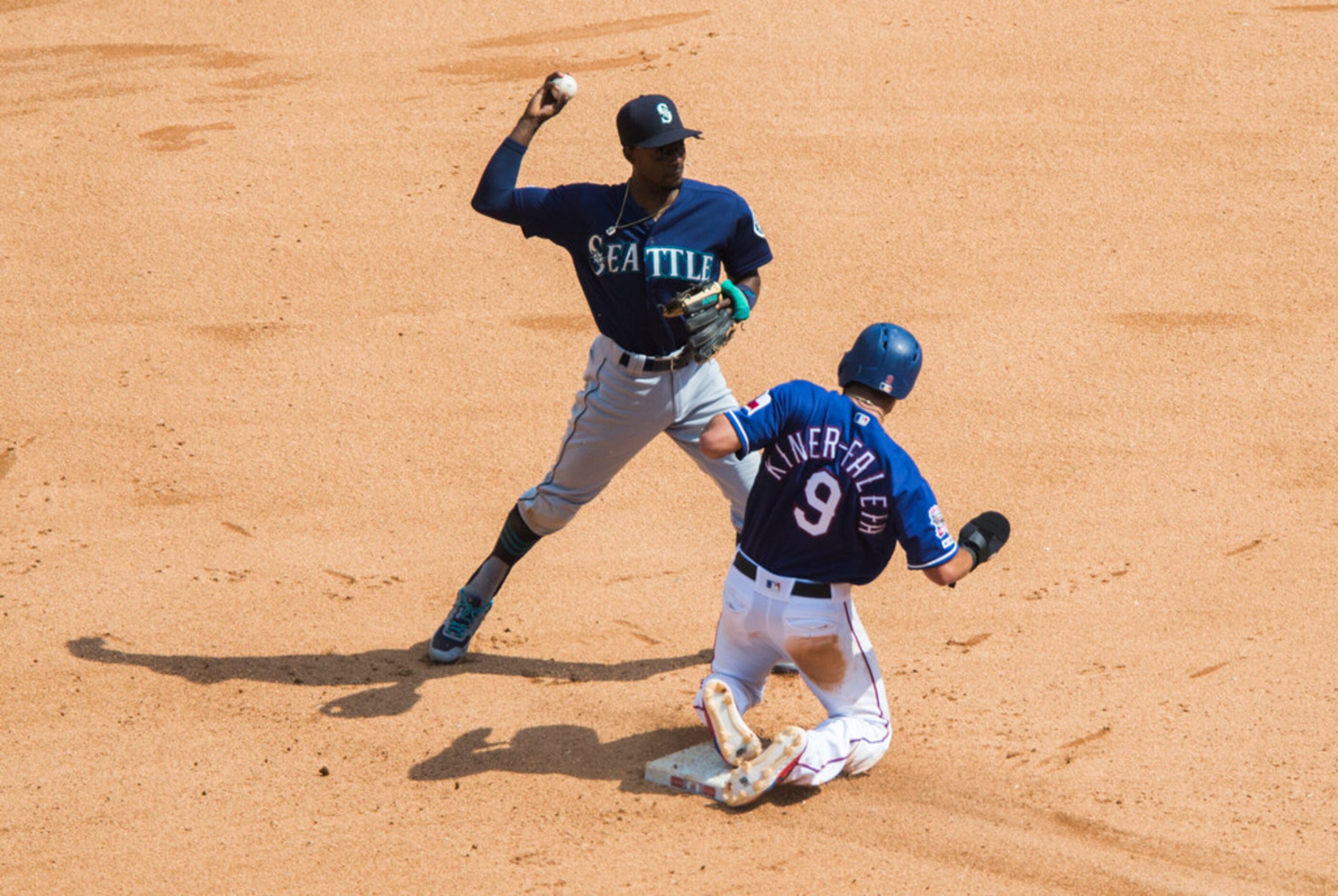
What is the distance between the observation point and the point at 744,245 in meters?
5.38

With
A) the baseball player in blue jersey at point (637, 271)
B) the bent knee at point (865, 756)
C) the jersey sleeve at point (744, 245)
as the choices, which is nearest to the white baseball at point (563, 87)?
the baseball player in blue jersey at point (637, 271)

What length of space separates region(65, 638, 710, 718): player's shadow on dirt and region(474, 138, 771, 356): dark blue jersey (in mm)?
1391

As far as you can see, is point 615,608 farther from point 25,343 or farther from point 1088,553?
point 25,343

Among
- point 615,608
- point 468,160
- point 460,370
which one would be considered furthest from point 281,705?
point 468,160

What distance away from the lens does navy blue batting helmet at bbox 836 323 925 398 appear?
4.62 metres

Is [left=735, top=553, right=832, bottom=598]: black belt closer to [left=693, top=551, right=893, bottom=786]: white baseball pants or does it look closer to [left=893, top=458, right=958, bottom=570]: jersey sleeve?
[left=693, top=551, right=893, bottom=786]: white baseball pants

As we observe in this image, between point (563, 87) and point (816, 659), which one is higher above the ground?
point (563, 87)

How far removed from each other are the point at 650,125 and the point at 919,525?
1754 millimetres

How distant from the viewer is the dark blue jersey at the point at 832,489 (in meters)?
4.53

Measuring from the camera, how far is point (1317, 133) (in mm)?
9445

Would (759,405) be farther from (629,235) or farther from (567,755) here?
(567,755)

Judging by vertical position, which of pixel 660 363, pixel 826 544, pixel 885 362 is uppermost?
pixel 885 362

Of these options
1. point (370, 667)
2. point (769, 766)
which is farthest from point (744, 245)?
point (370, 667)

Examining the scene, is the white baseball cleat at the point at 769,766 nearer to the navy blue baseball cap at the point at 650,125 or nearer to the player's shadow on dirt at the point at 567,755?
the player's shadow on dirt at the point at 567,755
